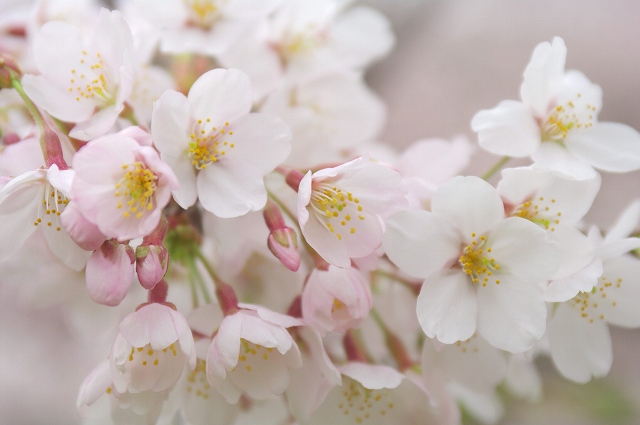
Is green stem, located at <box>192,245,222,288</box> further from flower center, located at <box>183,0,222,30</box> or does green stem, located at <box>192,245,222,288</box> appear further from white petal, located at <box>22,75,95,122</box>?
flower center, located at <box>183,0,222,30</box>

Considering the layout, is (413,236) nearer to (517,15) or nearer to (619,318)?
(619,318)

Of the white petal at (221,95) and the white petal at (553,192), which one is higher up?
the white petal at (221,95)

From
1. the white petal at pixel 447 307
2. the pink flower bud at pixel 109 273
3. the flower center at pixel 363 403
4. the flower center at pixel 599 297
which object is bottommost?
the flower center at pixel 363 403

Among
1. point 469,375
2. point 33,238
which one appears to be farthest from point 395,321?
point 33,238

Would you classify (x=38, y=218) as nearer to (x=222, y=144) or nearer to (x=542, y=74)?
(x=222, y=144)

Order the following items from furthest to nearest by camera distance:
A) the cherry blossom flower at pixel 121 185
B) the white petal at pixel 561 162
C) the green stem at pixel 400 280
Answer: the green stem at pixel 400 280 → the white petal at pixel 561 162 → the cherry blossom flower at pixel 121 185

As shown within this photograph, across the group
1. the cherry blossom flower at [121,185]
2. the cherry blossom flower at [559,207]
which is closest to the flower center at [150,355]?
the cherry blossom flower at [121,185]

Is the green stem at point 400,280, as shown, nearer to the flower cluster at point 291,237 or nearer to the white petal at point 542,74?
the flower cluster at point 291,237

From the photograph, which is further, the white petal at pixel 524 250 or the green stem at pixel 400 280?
the green stem at pixel 400 280
